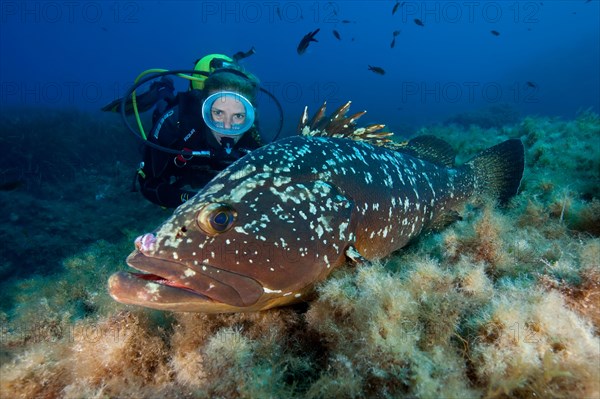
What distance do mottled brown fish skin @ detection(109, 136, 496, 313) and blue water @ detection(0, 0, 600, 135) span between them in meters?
66.0

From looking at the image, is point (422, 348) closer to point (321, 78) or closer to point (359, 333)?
point (359, 333)

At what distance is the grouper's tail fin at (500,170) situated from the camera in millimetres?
5363

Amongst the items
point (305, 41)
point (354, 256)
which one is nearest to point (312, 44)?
point (305, 41)

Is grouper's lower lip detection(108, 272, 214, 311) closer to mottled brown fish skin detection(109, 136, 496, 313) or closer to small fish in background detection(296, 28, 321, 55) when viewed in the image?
mottled brown fish skin detection(109, 136, 496, 313)

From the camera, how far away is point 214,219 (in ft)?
8.67

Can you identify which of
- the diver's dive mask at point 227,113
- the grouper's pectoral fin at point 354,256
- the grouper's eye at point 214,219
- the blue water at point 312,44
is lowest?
the grouper's pectoral fin at point 354,256

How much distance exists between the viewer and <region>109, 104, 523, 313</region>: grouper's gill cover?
248 cm

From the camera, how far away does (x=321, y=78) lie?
324ft

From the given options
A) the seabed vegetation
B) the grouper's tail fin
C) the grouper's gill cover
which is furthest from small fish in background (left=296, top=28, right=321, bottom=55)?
the seabed vegetation

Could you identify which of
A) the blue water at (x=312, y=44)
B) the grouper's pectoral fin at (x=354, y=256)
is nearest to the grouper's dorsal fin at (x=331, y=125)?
the grouper's pectoral fin at (x=354, y=256)

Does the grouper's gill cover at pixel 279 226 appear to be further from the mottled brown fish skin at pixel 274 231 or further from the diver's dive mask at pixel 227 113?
the diver's dive mask at pixel 227 113

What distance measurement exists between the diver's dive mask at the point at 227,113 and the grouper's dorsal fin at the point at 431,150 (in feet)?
9.93

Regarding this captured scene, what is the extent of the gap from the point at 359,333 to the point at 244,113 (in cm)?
510

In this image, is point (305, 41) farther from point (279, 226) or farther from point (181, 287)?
point (181, 287)
